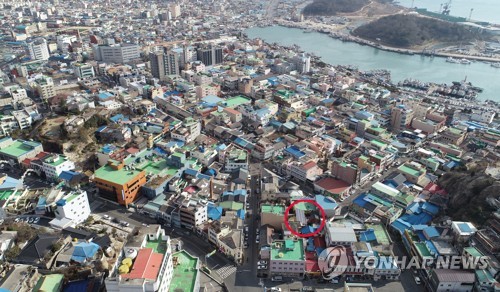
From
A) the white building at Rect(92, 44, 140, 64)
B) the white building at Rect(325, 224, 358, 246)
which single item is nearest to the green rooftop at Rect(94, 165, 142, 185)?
the white building at Rect(325, 224, 358, 246)

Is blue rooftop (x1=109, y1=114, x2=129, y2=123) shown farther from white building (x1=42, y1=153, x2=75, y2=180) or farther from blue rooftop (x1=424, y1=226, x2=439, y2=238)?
Answer: blue rooftop (x1=424, y1=226, x2=439, y2=238)

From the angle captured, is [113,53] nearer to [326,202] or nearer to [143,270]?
[326,202]

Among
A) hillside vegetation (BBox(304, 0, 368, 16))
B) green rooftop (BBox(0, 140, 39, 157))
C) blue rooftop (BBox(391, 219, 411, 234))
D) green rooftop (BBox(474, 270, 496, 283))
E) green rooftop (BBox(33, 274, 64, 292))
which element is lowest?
blue rooftop (BBox(391, 219, 411, 234))

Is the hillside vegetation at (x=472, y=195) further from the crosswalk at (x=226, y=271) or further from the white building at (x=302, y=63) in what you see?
the white building at (x=302, y=63)

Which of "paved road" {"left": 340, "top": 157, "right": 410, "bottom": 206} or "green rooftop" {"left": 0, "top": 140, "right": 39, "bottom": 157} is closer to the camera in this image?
"paved road" {"left": 340, "top": 157, "right": 410, "bottom": 206}

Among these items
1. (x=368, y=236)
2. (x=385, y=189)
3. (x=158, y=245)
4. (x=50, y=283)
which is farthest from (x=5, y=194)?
(x=385, y=189)

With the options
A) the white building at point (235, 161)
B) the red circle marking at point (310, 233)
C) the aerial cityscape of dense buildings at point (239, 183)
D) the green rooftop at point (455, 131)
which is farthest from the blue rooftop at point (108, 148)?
the green rooftop at point (455, 131)

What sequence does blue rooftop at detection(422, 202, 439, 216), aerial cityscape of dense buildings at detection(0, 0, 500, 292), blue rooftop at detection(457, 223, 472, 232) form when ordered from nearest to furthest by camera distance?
1. aerial cityscape of dense buildings at detection(0, 0, 500, 292)
2. blue rooftop at detection(457, 223, 472, 232)
3. blue rooftop at detection(422, 202, 439, 216)
